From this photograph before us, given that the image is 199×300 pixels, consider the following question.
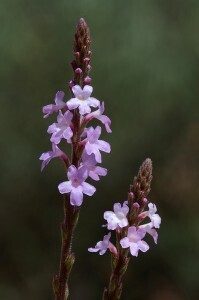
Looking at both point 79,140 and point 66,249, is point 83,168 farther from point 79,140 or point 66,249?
point 66,249

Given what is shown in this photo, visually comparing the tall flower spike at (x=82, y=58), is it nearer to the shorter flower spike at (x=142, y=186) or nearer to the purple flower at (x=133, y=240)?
the shorter flower spike at (x=142, y=186)

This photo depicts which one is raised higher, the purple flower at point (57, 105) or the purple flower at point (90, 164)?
the purple flower at point (57, 105)

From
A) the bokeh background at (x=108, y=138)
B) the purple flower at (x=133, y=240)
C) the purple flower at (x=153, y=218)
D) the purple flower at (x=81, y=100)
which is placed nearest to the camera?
the purple flower at (x=81, y=100)

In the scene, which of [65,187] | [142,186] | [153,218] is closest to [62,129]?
[65,187]

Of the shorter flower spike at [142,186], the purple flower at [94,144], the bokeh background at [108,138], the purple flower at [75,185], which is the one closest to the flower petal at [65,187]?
the purple flower at [75,185]

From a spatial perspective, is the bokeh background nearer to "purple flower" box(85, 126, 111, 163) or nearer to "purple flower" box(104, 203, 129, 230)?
"purple flower" box(104, 203, 129, 230)

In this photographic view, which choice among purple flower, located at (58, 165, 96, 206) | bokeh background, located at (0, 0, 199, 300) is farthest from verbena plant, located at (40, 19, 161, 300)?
bokeh background, located at (0, 0, 199, 300)
